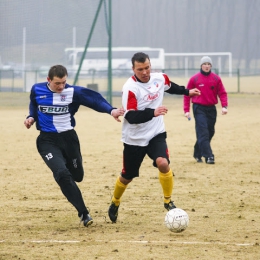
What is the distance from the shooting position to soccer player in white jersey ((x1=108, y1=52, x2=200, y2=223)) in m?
7.73

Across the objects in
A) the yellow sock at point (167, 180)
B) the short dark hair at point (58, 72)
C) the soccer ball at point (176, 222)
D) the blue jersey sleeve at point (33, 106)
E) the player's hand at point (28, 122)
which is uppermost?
the short dark hair at point (58, 72)

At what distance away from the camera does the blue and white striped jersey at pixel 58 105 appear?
7918mm

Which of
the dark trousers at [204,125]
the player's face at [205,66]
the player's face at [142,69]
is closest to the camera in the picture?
the player's face at [142,69]

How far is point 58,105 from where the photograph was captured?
7918mm

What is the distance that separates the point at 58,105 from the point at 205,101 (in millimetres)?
5501

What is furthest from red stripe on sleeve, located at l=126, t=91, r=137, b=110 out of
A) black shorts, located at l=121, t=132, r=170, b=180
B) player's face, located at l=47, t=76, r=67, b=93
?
player's face, located at l=47, t=76, r=67, b=93

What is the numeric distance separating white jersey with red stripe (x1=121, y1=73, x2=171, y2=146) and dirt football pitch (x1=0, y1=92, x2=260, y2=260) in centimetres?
91

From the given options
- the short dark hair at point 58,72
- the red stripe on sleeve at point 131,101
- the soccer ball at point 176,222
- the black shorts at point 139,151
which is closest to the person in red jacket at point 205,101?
the black shorts at point 139,151

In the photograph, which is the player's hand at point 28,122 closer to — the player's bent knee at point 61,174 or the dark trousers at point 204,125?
the player's bent knee at point 61,174

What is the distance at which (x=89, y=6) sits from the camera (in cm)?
2917

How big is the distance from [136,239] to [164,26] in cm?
4208

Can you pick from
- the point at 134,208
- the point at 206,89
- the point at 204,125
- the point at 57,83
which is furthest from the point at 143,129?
the point at 204,125

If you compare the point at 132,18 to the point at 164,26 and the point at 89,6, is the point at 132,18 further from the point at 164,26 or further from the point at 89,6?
the point at 89,6

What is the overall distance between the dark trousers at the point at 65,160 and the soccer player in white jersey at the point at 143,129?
53 cm
